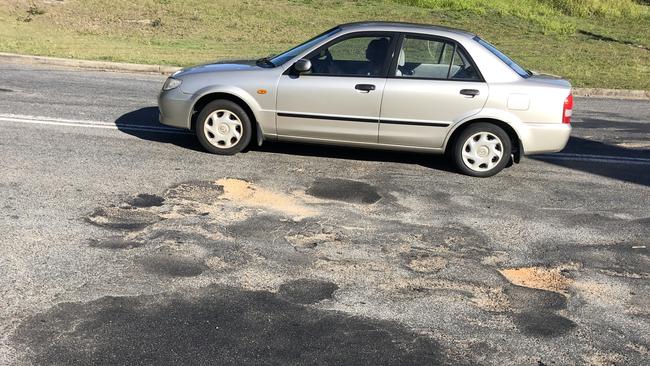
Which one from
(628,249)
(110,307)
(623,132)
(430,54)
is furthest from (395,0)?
(110,307)

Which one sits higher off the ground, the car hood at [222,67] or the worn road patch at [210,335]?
the car hood at [222,67]

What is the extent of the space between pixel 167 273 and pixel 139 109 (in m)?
6.22

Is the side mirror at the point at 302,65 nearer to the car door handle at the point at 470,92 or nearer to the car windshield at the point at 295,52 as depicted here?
the car windshield at the point at 295,52

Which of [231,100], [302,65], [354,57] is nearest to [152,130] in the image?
[231,100]

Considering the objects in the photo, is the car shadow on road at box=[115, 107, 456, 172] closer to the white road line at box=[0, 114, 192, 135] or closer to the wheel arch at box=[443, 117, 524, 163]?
the white road line at box=[0, 114, 192, 135]

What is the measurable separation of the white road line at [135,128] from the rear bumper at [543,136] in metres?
1.19

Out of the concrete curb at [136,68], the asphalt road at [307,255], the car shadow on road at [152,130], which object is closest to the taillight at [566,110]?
the asphalt road at [307,255]

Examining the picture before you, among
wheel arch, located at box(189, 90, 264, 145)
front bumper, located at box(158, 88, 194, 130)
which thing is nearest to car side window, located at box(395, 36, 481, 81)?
wheel arch, located at box(189, 90, 264, 145)

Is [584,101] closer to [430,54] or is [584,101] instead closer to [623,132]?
[623,132]

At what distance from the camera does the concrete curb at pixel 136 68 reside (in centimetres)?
1565

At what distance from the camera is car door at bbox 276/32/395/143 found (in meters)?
8.43

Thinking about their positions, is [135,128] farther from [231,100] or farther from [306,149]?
[306,149]

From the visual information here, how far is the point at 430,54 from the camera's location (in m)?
8.59

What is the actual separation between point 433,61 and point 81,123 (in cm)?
461
